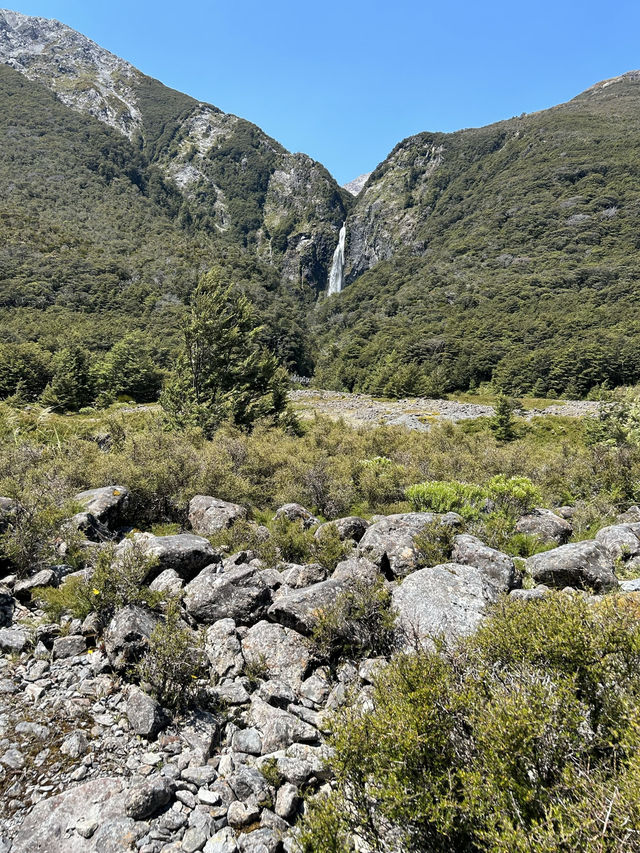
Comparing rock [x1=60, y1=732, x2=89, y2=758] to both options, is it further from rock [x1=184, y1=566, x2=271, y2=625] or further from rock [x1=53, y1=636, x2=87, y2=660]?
rock [x1=184, y1=566, x2=271, y2=625]

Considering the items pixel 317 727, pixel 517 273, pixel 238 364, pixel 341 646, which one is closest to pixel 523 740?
pixel 317 727

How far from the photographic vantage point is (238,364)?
19.3 metres

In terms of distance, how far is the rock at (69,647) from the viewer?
480 cm

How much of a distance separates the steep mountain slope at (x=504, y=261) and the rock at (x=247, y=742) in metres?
54.3

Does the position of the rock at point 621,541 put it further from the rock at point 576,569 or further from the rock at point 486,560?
the rock at point 486,560

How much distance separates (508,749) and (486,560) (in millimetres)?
4258

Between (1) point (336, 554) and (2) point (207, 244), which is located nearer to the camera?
(1) point (336, 554)

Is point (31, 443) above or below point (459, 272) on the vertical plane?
below

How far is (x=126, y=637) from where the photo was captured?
4781mm

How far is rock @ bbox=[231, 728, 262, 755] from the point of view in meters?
3.93

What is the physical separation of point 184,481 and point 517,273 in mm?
110666

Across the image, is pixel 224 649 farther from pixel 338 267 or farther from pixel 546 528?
pixel 338 267

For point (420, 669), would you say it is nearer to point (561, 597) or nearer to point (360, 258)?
point (561, 597)

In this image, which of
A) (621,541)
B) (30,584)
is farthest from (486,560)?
(30,584)
